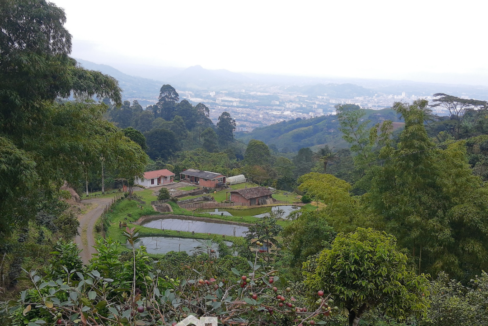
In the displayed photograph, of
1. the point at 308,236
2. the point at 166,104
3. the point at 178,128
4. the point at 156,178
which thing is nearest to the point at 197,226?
the point at 156,178

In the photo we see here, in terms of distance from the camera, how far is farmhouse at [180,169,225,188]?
31578 mm

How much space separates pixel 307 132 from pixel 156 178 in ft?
189

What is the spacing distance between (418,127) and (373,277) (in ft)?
17.7

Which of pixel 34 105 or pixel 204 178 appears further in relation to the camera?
pixel 204 178

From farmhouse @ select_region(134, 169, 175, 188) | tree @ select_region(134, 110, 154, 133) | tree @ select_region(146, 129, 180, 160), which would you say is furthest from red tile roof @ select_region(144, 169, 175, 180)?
tree @ select_region(134, 110, 154, 133)

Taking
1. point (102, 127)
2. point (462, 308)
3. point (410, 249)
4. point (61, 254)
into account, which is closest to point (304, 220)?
point (410, 249)

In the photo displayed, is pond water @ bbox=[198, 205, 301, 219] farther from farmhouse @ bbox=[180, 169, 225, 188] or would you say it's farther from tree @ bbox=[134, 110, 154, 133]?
tree @ bbox=[134, 110, 154, 133]

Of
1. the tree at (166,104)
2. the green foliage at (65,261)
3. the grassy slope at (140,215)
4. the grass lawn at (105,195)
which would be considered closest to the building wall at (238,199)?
the grassy slope at (140,215)

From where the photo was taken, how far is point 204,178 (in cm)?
3169

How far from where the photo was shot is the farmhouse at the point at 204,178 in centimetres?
3158

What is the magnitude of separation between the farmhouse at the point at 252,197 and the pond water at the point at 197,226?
563 centimetres

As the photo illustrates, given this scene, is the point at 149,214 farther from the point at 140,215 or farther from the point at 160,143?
the point at 160,143

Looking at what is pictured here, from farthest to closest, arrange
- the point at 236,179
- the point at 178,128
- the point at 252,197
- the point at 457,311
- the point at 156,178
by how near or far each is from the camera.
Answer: the point at 178,128
the point at 236,179
the point at 156,178
the point at 252,197
the point at 457,311

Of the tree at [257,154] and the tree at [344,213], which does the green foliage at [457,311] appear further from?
the tree at [257,154]
